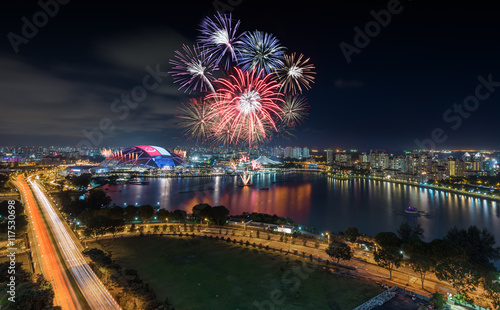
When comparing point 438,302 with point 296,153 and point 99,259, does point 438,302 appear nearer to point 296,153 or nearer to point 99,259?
point 99,259

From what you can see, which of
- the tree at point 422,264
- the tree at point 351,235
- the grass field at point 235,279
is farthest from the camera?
the tree at point 351,235

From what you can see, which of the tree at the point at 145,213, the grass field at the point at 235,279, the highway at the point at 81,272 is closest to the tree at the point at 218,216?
the tree at the point at 145,213

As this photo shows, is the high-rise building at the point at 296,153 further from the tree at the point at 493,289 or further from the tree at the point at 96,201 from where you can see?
the tree at the point at 493,289

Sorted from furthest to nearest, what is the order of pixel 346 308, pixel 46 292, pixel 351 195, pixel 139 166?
pixel 139 166 → pixel 351 195 → pixel 346 308 → pixel 46 292

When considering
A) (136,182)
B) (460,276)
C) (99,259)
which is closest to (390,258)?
(460,276)

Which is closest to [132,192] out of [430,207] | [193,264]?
[193,264]

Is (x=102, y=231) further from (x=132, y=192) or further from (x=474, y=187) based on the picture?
(x=474, y=187)
